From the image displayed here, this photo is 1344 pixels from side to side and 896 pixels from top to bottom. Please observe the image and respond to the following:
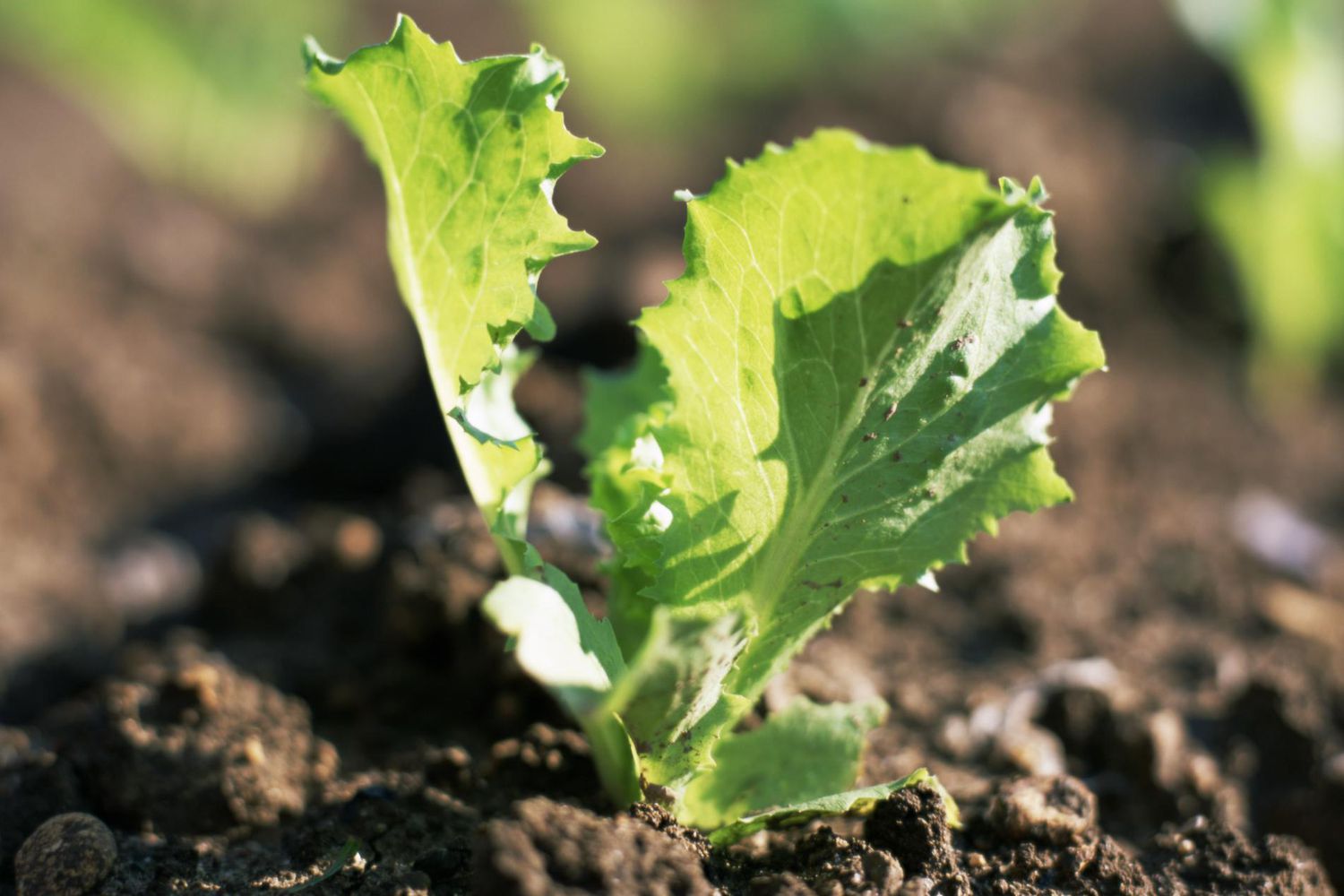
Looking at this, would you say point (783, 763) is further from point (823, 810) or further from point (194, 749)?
point (194, 749)

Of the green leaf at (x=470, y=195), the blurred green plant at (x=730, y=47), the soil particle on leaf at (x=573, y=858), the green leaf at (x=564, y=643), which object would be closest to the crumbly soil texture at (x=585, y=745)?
the soil particle on leaf at (x=573, y=858)

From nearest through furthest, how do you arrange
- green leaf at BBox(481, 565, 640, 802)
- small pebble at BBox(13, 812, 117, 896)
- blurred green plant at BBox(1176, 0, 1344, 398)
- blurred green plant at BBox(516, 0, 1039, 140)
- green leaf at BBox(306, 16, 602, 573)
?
1. green leaf at BBox(481, 565, 640, 802)
2. green leaf at BBox(306, 16, 602, 573)
3. small pebble at BBox(13, 812, 117, 896)
4. blurred green plant at BBox(1176, 0, 1344, 398)
5. blurred green plant at BBox(516, 0, 1039, 140)

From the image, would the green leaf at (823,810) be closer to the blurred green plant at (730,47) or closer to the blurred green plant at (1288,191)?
the blurred green plant at (1288,191)

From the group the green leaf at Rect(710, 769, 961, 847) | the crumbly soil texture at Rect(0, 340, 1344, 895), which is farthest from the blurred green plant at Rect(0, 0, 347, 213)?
the green leaf at Rect(710, 769, 961, 847)

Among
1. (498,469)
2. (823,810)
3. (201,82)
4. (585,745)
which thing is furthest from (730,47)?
(823,810)

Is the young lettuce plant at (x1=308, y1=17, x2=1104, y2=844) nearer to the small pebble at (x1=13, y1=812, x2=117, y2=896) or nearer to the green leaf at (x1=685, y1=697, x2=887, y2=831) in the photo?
the green leaf at (x1=685, y1=697, x2=887, y2=831)

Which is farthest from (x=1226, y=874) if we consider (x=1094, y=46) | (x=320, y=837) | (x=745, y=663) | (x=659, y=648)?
(x=1094, y=46)

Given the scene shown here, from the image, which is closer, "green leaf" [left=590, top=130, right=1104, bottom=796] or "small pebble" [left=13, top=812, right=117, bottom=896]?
"green leaf" [left=590, top=130, right=1104, bottom=796]
